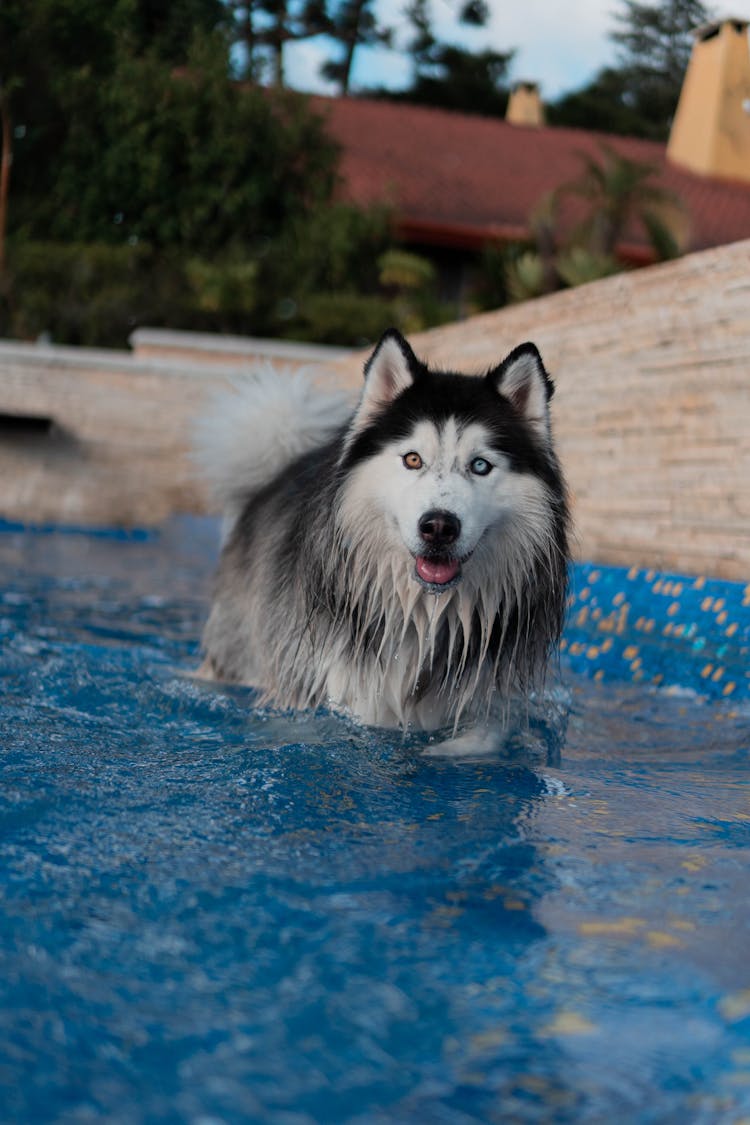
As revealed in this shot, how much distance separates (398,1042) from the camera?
49.4 inches

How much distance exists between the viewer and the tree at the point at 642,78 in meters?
24.1

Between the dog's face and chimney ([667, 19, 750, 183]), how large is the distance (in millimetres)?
17966

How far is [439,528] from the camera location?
93.9 inches

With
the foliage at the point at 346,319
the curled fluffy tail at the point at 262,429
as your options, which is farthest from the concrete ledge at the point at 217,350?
the curled fluffy tail at the point at 262,429

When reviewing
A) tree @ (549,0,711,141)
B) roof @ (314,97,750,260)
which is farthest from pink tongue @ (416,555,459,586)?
tree @ (549,0,711,141)

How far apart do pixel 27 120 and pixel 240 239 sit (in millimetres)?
2980

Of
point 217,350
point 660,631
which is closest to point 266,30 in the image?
point 217,350

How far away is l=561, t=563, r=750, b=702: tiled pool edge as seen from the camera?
3.82m

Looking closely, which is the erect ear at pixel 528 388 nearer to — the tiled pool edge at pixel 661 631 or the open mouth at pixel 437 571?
the open mouth at pixel 437 571

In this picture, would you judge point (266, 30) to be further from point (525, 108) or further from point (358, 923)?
point (358, 923)

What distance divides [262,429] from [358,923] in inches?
103

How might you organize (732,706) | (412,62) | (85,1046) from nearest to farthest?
(85,1046) → (732,706) → (412,62)

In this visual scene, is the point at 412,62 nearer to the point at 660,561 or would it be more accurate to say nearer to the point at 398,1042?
the point at 660,561

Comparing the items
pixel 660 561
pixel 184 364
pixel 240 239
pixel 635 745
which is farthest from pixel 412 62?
pixel 635 745
